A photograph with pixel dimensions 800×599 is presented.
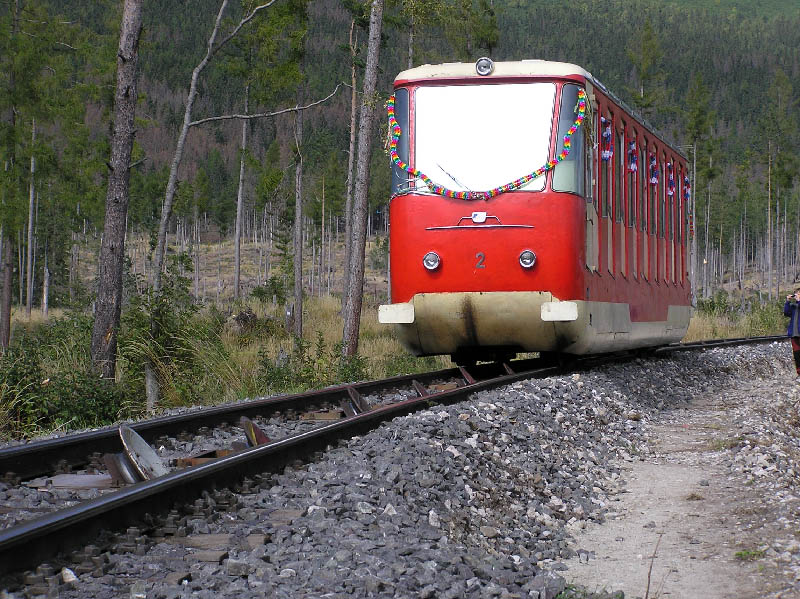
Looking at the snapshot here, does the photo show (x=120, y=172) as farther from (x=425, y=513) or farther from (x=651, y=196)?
(x=425, y=513)

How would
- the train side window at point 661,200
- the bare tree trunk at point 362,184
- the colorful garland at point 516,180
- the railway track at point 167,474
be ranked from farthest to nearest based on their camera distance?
the bare tree trunk at point 362,184, the train side window at point 661,200, the colorful garland at point 516,180, the railway track at point 167,474

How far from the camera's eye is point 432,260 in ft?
31.3

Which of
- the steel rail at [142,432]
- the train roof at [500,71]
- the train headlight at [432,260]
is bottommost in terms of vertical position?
the steel rail at [142,432]

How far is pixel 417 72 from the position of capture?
989 centimetres

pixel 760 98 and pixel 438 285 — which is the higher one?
pixel 760 98

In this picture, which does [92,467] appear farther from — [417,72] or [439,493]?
[417,72]

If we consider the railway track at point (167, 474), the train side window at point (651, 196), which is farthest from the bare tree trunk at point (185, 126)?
the railway track at point (167, 474)

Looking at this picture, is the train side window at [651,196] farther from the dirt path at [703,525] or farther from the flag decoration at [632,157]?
the dirt path at [703,525]

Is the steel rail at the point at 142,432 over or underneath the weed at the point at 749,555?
over

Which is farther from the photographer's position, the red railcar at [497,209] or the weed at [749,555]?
the red railcar at [497,209]

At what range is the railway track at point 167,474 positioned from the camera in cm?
320

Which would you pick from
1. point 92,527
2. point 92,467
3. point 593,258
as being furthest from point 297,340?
point 92,527

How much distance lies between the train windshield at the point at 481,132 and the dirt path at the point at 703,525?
10.3 ft

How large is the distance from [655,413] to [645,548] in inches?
247
